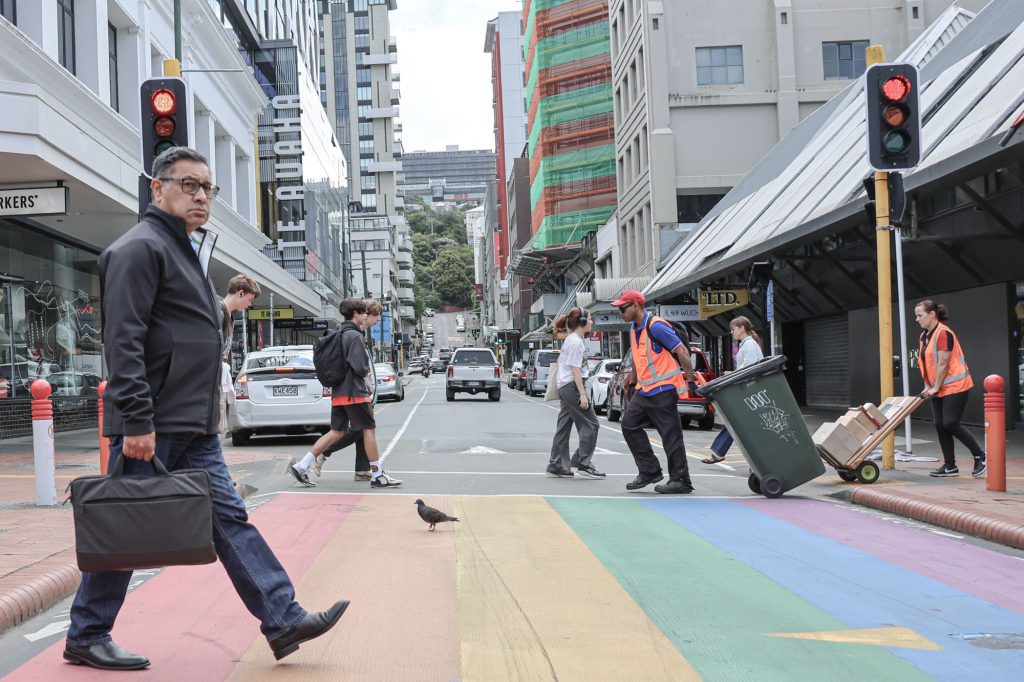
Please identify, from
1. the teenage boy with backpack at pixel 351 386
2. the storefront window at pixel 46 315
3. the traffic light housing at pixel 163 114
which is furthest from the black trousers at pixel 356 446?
the storefront window at pixel 46 315

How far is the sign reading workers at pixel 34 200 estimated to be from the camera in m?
15.8

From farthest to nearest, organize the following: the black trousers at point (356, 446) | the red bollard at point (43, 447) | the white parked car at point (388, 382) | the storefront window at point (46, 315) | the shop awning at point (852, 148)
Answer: the white parked car at point (388, 382) < the storefront window at point (46, 315) < the shop awning at point (852, 148) < the black trousers at point (356, 446) < the red bollard at point (43, 447)

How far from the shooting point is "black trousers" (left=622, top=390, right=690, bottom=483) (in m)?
10.1

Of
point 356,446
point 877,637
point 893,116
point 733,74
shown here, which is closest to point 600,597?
point 877,637

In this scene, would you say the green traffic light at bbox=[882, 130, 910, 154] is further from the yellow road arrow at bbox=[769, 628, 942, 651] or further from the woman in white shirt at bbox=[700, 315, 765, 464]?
the yellow road arrow at bbox=[769, 628, 942, 651]

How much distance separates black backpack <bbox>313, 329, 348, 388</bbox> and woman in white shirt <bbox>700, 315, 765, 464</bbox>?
15.8ft

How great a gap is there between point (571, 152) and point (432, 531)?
6567 cm

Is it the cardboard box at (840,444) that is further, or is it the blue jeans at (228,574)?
the cardboard box at (840,444)

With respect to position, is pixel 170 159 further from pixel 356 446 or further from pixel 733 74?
pixel 733 74

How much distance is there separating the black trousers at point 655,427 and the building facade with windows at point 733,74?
33.3 m

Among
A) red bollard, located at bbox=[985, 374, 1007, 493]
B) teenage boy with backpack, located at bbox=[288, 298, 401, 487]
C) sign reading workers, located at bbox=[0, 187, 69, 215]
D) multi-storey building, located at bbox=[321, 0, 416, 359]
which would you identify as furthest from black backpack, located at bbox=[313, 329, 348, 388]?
multi-storey building, located at bbox=[321, 0, 416, 359]

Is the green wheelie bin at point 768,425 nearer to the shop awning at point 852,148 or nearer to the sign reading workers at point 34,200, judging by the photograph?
the shop awning at point 852,148

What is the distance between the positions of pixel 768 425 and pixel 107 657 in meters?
6.78

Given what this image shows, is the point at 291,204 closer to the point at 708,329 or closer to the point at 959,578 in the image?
the point at 708,329
